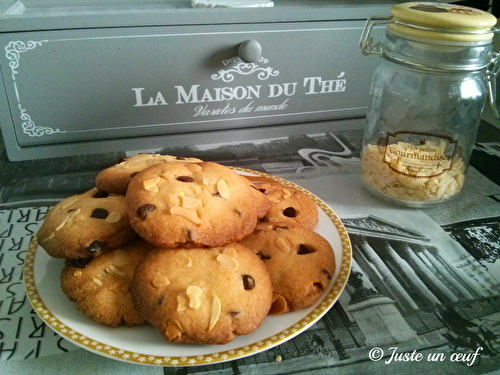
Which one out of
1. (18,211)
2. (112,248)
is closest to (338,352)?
(112,248)

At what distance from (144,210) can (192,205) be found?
0.06 m

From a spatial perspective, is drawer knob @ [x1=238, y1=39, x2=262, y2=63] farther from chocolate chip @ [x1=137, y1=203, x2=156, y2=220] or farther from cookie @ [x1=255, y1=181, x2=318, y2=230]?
chocolate chip @ [x1=137, y1=203, x2=156, y2=220]

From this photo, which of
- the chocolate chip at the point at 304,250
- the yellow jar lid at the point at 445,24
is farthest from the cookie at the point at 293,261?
the yellow jar lid at the point at 445,24

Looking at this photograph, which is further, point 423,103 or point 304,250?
point 423,103

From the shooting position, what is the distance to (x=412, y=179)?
Answer: 841mm

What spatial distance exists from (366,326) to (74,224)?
0.44 meters

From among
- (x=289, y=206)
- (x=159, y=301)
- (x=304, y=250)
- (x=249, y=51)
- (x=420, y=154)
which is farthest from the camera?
(x=249, y=51)

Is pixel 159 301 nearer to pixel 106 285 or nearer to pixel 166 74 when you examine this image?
pixel 106 285

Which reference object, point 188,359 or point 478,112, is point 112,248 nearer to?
point 188,359

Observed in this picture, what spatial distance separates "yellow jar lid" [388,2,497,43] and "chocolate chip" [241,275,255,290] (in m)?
0.51

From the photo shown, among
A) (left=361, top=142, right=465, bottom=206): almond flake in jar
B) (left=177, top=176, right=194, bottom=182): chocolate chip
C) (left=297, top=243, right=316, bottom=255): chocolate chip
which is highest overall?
(left=177, top=176, right=194, bottom=182): chocolate chip

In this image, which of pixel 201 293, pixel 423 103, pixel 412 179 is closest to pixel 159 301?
pixel 201 293

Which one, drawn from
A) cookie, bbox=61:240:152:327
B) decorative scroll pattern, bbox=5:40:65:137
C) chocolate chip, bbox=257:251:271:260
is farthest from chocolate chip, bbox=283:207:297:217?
decorative scroll pattern, bbox=5:40:65:137

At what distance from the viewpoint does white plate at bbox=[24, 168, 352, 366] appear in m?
0.49
